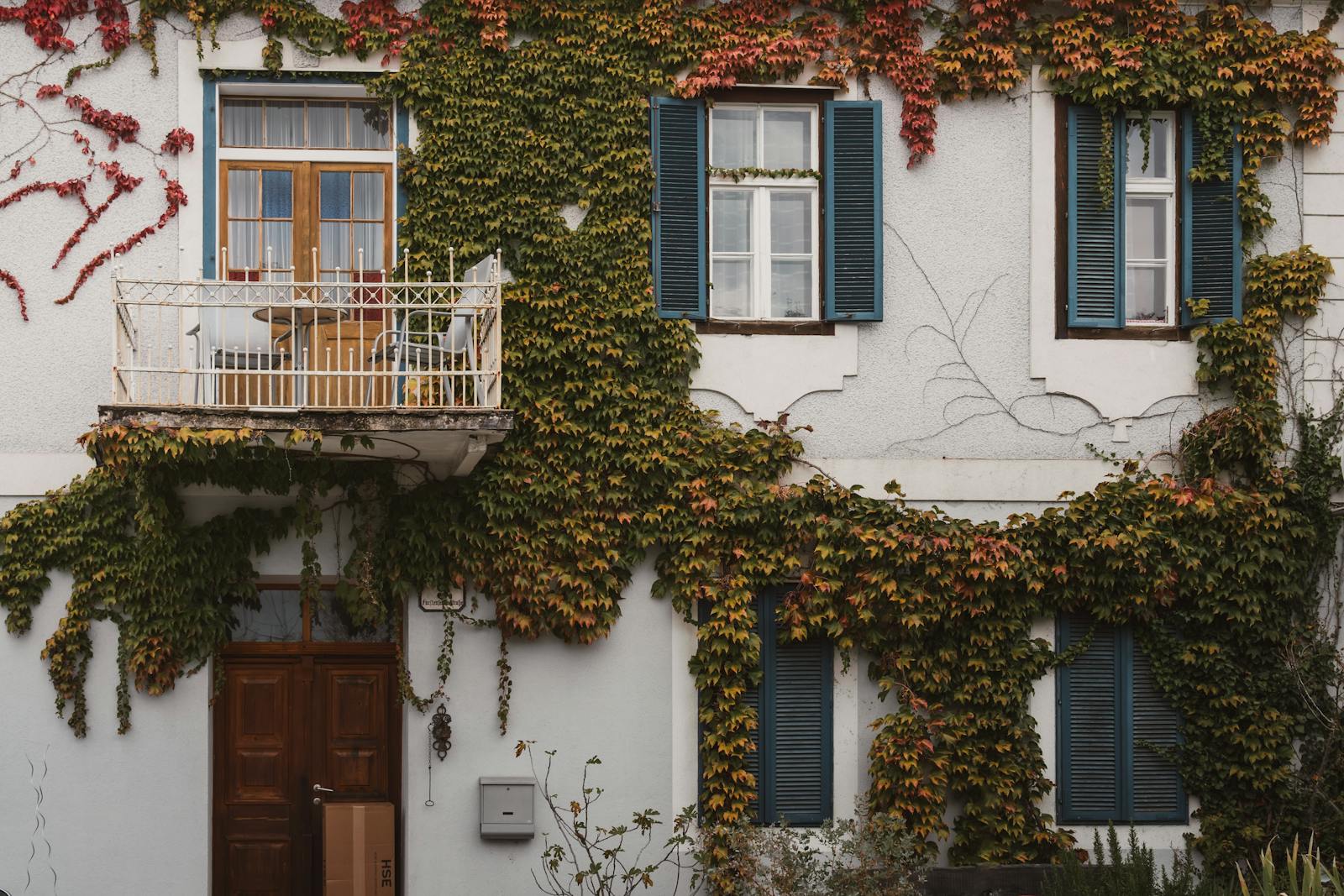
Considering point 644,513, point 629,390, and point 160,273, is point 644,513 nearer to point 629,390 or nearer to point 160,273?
point 629,390

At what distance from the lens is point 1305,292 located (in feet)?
A: 35.0

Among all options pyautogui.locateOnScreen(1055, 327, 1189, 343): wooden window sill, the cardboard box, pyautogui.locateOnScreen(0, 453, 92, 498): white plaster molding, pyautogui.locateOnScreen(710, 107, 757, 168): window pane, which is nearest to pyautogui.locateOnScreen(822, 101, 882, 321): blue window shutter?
pyautogui.locateOnScreen(710, 107, 757, 168): window pane

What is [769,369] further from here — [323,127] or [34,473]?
[34,473]

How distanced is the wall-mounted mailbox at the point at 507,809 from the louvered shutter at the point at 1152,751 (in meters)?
4.17

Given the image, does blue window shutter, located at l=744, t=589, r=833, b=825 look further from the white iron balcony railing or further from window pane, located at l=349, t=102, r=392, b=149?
window pane, located at l=349, t=102, r=392, b=149

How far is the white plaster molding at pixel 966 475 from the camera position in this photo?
412 inches

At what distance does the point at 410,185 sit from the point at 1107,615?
5.55m

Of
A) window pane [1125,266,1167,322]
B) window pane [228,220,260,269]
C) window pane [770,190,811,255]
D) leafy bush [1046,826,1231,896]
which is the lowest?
leafy bush [1046,826,1231,896]

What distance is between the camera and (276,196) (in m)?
10.4

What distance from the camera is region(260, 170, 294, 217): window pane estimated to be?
408 inches

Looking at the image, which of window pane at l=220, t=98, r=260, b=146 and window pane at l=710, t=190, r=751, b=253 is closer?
window pane at l=220, t=98, r=260, b=146

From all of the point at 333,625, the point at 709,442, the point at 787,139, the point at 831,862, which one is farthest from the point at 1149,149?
the point at 333,625

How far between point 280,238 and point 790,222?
352 cm

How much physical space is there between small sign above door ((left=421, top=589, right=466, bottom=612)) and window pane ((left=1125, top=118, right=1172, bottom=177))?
5553 millimetres
